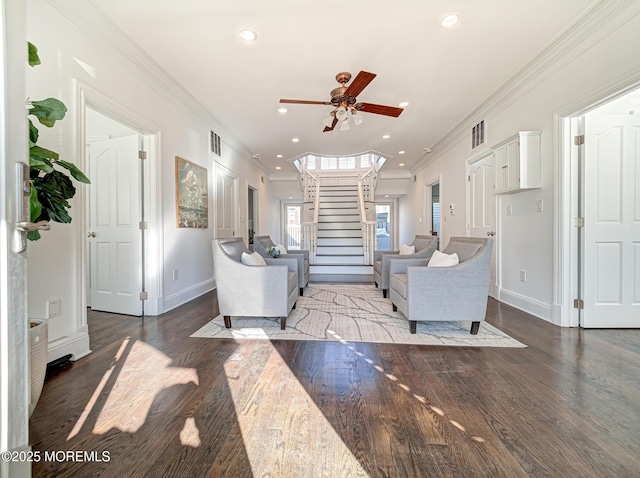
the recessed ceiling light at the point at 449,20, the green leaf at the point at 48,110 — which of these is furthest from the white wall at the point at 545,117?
the green leaf at the point at 48,110

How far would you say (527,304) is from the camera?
3.32 m

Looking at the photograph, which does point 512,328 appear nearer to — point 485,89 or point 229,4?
point 485,89

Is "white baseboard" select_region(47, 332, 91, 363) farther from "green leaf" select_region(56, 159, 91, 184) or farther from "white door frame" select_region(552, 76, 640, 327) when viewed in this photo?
"white door frame" select_region(552, 76, 640, 327)

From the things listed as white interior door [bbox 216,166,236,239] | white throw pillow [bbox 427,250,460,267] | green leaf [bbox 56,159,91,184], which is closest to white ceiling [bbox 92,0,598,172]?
white interior door [bbox 216,166,236,239]

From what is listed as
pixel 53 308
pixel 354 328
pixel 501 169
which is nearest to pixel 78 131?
pixel 53 308

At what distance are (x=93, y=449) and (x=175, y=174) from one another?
3050mm

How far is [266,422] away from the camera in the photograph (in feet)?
4.67

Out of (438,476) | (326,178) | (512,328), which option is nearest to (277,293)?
(438,476)

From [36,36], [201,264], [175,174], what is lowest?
[201,264]

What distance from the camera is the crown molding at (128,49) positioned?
7.04 feet

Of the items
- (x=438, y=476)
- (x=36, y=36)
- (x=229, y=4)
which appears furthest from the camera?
(x=229, y=4)

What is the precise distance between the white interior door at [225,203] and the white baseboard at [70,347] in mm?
2833

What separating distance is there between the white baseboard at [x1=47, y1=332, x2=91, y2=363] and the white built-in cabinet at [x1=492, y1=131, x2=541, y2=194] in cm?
444

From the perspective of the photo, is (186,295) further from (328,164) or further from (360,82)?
(328,164)
